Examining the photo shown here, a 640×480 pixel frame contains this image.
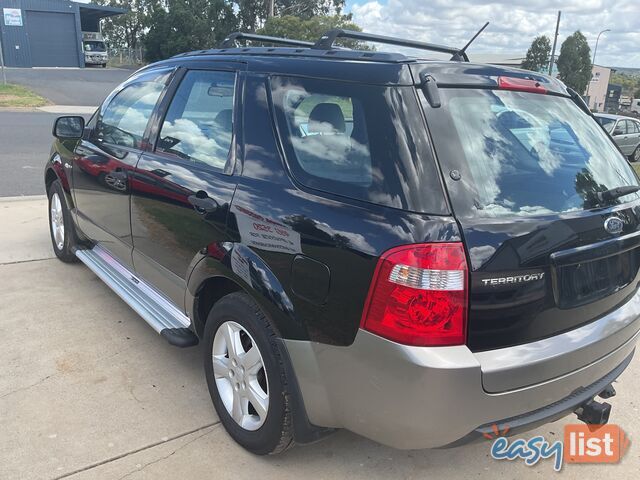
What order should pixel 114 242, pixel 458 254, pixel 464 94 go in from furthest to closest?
pixel 114 242
pixel 464 94
pixel 458 254

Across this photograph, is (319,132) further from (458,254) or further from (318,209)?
(458,254)

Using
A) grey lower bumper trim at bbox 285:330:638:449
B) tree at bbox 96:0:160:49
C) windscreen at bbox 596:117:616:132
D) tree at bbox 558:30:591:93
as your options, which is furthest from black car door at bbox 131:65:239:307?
tree at bbox 96:0:160:49

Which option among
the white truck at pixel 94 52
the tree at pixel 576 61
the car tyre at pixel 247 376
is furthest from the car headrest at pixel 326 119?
the white truck at pixel 94 52

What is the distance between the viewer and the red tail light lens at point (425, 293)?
1884 mm

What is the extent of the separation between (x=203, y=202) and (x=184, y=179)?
28 cm

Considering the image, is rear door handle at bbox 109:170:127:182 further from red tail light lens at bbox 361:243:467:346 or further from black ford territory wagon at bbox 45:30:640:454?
red tail light lens at bbox 361:243:467:346

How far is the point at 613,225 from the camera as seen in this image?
2.27 m

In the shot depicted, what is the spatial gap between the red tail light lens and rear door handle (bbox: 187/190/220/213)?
1071mm

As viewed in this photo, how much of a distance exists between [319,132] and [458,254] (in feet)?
2.93

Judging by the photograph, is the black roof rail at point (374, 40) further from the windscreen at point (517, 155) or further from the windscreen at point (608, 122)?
the windscreen at point (608, 122)

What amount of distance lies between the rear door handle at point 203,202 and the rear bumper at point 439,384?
824 mm

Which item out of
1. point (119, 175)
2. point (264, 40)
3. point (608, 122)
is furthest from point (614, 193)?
point (608, 122)

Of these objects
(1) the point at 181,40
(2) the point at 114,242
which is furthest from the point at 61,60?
(2) the point at 114,242

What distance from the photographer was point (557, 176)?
2262mm
